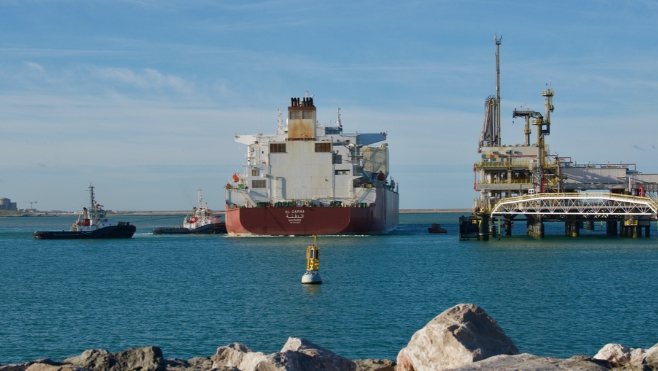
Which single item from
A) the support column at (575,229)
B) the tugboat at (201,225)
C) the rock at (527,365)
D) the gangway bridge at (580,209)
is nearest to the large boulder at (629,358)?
the rock at (527,365)

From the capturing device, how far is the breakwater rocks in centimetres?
1195

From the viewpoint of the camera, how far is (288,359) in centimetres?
1215

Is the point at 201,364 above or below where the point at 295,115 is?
below

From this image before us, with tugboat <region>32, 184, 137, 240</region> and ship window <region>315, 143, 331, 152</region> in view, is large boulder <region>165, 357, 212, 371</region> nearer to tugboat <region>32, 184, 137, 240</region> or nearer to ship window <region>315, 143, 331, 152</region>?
ship window <region>315, 143, 331, 152</region>

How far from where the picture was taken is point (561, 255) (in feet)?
149

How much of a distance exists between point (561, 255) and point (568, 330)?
24453 millimetres

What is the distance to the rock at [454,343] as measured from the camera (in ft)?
41.3

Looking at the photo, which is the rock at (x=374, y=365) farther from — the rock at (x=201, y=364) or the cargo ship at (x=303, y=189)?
the cargo ship at (x=303, y=189)

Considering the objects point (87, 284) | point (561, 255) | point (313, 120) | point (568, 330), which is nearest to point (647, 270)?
point (561, 255)

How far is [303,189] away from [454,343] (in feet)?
163

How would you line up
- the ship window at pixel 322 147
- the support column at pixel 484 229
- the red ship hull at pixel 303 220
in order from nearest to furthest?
the support column at pixel 484 229 → the red ship hull at pixel 303 220 → the ship window at pixel 322 147

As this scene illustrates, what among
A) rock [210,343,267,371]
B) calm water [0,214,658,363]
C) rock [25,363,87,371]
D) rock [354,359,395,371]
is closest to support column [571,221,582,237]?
calm water [0,214,658,363]

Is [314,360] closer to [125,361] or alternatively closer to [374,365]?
[374,365]

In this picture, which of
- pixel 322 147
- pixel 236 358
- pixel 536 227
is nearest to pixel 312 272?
pixel 236 358
